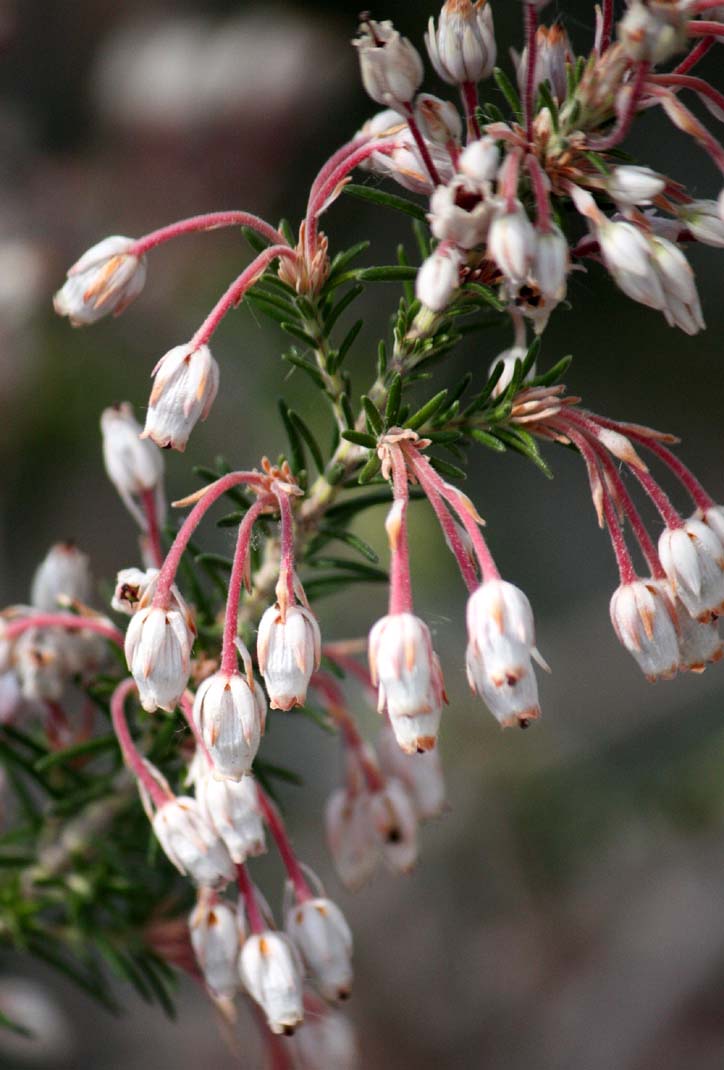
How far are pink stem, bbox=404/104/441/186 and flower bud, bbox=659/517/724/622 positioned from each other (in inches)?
24.4

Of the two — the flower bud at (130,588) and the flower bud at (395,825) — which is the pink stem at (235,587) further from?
the flower bud at (395,825)

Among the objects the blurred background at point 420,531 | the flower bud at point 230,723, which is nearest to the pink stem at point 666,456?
the flower bud at point 230,723

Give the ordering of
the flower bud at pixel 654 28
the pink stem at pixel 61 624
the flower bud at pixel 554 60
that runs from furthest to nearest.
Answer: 1. the pink stem at pixel 61 624
2. the flower bud at pixel 554 60
3. the flower bud at pixel 654 28

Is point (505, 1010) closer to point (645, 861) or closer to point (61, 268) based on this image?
point (645, 861)

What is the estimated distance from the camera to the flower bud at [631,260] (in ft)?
4.99

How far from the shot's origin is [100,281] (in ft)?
5.78

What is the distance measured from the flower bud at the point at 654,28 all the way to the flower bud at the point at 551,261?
0.80 feet

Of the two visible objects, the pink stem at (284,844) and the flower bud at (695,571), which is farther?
the pink stem at (284,844)

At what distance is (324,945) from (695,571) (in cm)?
88

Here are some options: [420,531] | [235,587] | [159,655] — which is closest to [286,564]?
[235,587]

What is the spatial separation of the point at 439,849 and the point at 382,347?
4.21m

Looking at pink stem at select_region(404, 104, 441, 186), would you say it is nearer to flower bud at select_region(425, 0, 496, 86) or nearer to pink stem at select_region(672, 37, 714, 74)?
flower bud at select_region(425, 0, 496, 86)

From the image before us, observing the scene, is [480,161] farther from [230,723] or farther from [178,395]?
[230,723]

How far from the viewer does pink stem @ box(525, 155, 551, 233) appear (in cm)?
149
